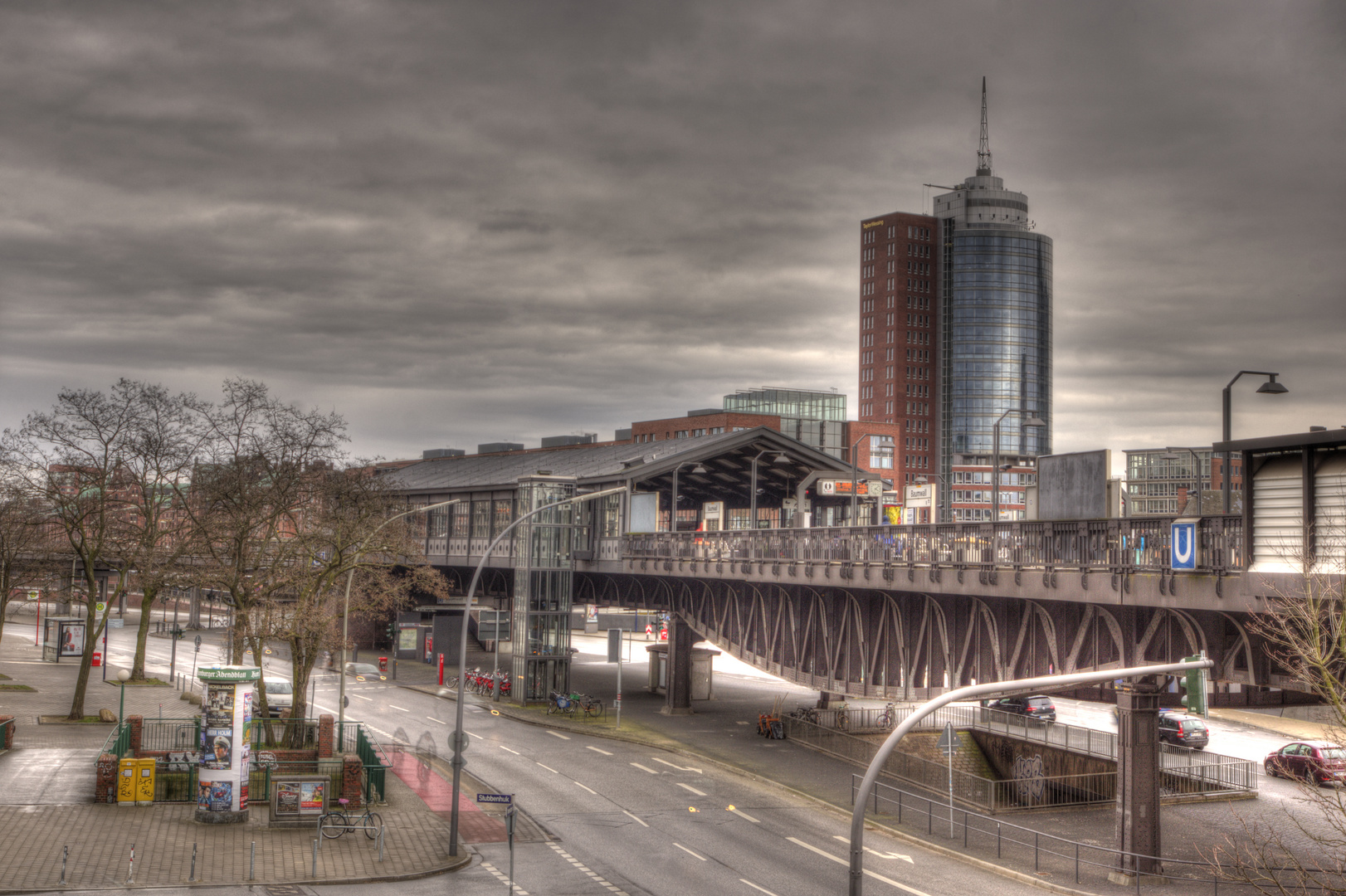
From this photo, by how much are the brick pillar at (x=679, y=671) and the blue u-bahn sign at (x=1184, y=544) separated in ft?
113

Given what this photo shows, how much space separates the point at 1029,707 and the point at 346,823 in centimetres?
3942

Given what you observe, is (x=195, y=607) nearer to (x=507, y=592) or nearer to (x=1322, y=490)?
(x=507, y=592)

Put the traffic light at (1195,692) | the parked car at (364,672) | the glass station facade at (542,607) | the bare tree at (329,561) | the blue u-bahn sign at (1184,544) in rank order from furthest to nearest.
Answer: the parked car at (364,672) → the glass station facade at (542,607) → the bare tree at (329,561) → the blue u-bahn sign at (1184,544) → the traffic light at (1195,692)

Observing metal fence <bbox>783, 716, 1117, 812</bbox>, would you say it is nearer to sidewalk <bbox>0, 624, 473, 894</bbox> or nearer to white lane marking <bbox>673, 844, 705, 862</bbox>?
white lane marking <bbox>673, 844, 705, 862</bbox>

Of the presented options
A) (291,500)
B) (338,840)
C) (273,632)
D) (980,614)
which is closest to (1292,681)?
(980,614)

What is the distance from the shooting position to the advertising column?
27875mm

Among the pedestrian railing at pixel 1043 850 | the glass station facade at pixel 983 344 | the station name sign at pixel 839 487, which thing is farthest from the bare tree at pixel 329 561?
the glass station facade at pixel 983 344

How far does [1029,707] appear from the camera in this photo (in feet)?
187

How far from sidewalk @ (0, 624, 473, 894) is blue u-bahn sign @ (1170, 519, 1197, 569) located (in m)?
17.2

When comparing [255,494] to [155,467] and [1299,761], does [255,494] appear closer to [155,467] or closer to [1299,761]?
[155,467]

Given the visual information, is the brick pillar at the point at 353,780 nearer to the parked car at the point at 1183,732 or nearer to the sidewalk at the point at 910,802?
the sidewalk at the point at 910,802

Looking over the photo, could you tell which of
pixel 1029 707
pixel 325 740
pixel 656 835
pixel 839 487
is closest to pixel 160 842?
pixel 325 740

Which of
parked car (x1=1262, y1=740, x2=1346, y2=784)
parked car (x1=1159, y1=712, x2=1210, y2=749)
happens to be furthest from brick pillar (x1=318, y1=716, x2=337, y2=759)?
parked car (x1=1159, y1=712, x2=1210, y2=749)

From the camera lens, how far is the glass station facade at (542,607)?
181 ft
